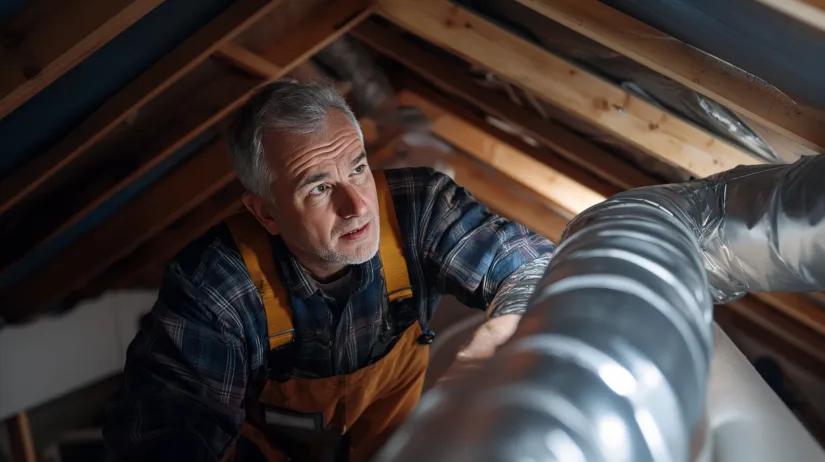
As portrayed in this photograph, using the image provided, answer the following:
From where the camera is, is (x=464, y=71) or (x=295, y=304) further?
(x=464, y=71)

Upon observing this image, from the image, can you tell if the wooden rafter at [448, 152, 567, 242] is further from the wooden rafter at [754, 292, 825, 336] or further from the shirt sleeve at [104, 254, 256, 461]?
the shirt sleeve at [104, 254, 256, 461]

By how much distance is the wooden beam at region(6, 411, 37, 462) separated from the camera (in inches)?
111

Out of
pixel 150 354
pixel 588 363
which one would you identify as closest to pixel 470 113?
pixel 150 354

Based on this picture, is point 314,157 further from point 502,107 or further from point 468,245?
point 502,107

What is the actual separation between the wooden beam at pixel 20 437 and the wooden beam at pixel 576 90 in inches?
80.6

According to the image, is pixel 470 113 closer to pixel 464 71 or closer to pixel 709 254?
pixel 464 71

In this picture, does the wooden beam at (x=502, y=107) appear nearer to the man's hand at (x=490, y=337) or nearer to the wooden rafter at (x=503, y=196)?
the wooden rafter at (x=503, y=196)

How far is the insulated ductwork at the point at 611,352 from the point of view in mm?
563

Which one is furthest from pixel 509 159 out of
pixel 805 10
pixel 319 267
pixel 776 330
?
pixel 805 10

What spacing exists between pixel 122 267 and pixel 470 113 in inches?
57.0

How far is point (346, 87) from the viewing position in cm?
264

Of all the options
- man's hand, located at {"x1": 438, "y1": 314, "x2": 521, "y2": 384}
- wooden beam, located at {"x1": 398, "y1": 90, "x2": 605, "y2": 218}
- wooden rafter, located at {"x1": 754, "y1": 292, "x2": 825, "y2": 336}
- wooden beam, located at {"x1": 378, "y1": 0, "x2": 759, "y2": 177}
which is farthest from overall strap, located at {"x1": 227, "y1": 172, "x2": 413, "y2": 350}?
wooden beam, located at {"x1": 398, "y1": 90, "x2": 605, "y2": 218}

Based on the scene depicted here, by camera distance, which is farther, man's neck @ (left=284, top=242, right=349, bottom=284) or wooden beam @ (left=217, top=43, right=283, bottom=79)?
wooden beam @ (left=217, top=43, right=283, bottom=79)

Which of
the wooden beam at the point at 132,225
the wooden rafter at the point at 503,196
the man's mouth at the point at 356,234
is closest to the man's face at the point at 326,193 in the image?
the man's mouth at the point at 356,234
